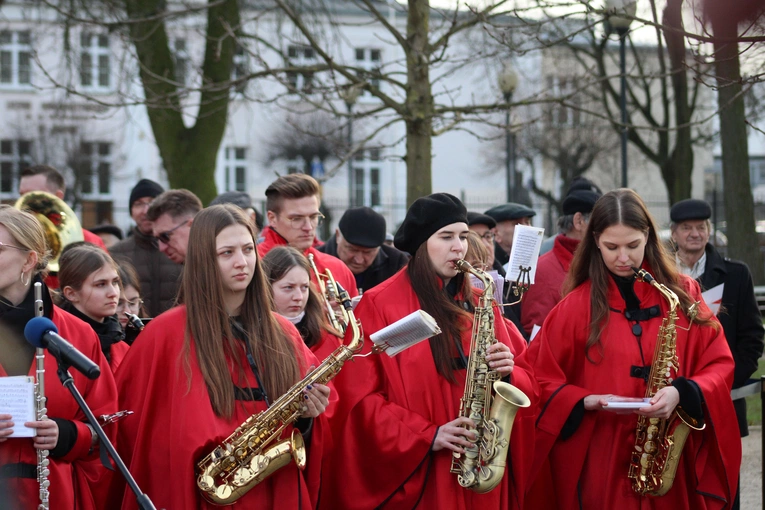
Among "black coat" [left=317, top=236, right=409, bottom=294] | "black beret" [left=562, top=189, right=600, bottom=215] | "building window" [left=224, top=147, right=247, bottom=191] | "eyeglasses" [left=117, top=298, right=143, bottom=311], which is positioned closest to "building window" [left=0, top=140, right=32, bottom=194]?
"building window" [left=224, top=147, right=247, bottom=191]

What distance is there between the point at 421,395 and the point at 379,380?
0.24 meters

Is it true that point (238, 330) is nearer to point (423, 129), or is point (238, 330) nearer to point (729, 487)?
point (729, 487)

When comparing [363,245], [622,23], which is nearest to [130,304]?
[363,245]

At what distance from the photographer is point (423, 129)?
29.2 feet

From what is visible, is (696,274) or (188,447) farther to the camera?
(696,274)

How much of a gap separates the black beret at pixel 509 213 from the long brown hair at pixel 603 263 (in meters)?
3.51

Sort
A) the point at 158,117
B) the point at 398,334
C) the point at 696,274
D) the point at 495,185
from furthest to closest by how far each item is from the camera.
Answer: the point at 495,185 → the point at 158,117 → the point at 696,274 → the point at 398,334

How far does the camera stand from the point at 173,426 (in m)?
3.81

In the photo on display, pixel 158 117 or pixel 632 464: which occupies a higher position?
pixel 158 117

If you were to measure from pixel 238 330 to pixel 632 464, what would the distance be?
2.17m

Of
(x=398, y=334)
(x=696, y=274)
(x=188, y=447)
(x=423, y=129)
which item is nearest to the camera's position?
(x=188, y=447)

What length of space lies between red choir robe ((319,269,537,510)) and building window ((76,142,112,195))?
2919 cm

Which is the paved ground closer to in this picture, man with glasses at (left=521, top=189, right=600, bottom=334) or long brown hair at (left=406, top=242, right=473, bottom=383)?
man with glasses at (left=521, top=189, right=600, bottom=334)

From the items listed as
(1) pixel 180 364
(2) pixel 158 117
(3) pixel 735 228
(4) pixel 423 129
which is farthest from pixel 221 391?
(3) pixel 735 228
